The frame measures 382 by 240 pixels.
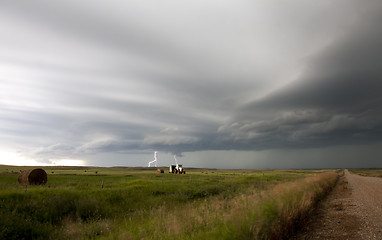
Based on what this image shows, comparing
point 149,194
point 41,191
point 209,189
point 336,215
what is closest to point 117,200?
point 149,194

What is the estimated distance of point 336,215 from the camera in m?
A: 13.7

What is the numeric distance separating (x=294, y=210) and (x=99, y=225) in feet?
36.1

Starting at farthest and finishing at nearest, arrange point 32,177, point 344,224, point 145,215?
point 32,177 → point 145,215 → point 344,224

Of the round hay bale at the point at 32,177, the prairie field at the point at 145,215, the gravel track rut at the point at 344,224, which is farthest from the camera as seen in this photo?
the round hay bale at the point at 32,177

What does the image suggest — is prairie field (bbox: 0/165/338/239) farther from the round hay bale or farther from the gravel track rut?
the round hay bale

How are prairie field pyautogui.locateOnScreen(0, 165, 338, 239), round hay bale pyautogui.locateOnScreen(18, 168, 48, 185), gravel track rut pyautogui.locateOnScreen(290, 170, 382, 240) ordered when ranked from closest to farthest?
prairie field pyautogui.locateOnScreen(0, 165, 338, 239) < gravel track rut pyautogui.locateOnScreen(290, 170, 382, 240) < round hay bale pyautogui.locateOnScreen(18, 168, 48, 185)

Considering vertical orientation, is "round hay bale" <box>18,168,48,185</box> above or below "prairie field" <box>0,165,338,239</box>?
above

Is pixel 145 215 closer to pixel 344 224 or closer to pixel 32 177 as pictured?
pixel 344 224

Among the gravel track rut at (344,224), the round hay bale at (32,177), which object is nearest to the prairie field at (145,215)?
the gravel track rut at (344,224)

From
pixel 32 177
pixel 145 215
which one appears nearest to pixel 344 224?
pixel 145 215

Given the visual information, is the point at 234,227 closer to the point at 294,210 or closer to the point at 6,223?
the point at 294,210

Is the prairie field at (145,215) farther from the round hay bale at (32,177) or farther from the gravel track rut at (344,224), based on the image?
the round hay bale at (32,177)

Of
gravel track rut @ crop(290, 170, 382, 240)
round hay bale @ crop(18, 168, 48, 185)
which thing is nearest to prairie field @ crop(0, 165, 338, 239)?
gravel track rut @ crop(290, 170, 382, 240)

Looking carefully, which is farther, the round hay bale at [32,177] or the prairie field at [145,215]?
the round hay bale at [32,177]
